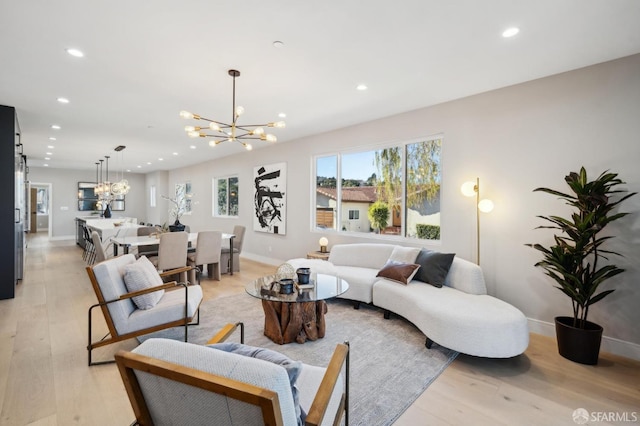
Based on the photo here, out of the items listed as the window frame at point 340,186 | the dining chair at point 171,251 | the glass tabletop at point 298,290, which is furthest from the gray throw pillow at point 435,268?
the dining chair at point 171,251

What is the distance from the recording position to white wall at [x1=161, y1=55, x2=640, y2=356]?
2887 mm

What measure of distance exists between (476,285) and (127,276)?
3.63 meters

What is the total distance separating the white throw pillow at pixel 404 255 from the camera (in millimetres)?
4004

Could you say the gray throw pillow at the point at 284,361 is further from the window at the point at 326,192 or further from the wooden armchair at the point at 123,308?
the window at the point at 326,192

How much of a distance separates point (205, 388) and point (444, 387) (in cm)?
209

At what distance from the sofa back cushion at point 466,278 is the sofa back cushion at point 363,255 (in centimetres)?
97

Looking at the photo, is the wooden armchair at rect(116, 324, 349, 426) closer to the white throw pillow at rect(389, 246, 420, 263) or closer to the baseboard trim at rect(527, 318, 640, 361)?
the white throw pillow at rect(389, 246, 420, 263)

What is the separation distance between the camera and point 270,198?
23.4 ft

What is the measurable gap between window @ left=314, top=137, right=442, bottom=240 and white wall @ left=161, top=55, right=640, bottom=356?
0.73 ft

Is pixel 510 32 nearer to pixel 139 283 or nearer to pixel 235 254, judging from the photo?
pixel 139 283

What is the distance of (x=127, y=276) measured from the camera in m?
2.84

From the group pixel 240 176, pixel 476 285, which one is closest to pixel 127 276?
pixel 476 285

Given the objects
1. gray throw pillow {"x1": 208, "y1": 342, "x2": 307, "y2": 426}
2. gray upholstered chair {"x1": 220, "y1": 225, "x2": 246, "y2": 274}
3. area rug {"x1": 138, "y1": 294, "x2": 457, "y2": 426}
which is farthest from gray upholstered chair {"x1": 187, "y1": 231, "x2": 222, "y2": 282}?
gray throw pillow {"x1": 208, "y1": 342, "x2": 307, "y2": 426}

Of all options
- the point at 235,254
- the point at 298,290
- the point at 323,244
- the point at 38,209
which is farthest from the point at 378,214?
the point at 38,209
